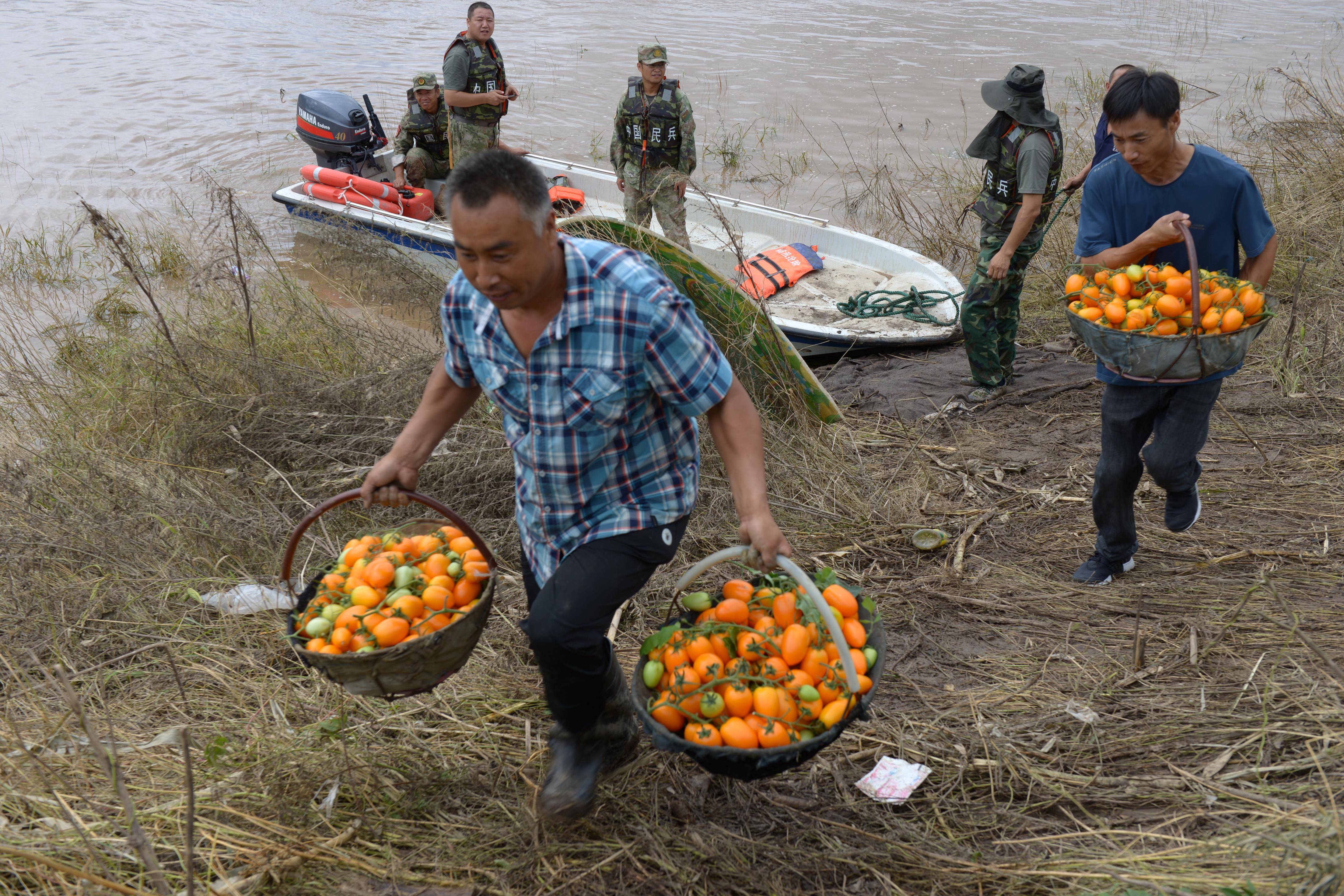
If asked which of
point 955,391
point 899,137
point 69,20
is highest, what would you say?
point 69,20

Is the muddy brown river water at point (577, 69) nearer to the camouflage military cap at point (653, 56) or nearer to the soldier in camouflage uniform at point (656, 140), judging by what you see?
the soldier in camouflage uniform at point (656, 140)

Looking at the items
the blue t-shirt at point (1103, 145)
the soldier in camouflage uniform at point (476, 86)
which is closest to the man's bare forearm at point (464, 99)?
the soldier in camouflage uniform at point (476, 86)

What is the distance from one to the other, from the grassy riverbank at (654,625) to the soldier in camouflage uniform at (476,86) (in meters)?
3.85

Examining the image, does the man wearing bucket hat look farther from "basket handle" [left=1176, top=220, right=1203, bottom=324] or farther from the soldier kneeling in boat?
the soldier kneeling in boat

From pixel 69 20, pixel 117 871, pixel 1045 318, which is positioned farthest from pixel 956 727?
pixel 69 20

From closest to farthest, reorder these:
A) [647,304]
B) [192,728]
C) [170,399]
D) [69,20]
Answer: [647,304] → [192,728] → [170,399] → [69,20]

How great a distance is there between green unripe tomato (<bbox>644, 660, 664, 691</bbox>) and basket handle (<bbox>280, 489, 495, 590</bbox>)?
515 mm

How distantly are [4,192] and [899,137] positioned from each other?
11003 mm

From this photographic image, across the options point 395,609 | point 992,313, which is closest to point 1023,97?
point 992,313

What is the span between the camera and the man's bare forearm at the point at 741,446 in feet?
7.52

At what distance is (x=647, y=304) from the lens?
220 centimetres

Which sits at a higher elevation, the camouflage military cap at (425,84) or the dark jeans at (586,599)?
the camouflage military cap at (425,84)

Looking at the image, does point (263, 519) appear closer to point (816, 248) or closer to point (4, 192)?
point (816, 248)

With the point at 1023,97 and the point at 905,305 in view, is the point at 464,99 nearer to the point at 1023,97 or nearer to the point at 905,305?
the point at 905,305
